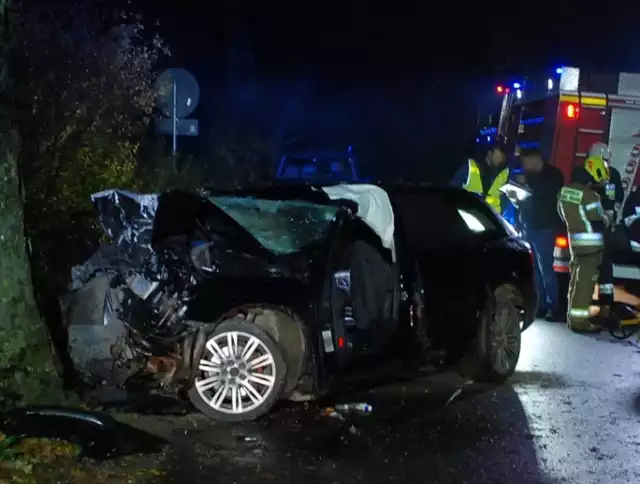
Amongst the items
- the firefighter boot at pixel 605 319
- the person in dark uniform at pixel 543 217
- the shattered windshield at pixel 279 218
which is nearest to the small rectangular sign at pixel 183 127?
the shattered windshield at pixel 279 218

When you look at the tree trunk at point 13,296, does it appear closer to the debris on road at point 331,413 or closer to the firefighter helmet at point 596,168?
the debris on road at point 331,413

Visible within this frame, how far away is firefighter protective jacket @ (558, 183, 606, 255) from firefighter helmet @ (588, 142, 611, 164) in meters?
0.59

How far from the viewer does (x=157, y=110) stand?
39.0 ft

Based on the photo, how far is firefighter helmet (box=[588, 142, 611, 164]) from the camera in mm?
10945

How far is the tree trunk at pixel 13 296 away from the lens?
5.99 m

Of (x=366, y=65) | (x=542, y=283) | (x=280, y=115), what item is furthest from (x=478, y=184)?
(x=366, y=65)

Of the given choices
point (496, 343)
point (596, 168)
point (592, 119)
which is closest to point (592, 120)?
point (592, 119)

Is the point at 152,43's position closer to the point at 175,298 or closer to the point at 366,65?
the point at 175,298

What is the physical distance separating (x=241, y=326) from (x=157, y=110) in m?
6.03

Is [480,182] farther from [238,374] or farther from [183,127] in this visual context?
[238,374]

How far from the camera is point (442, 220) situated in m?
8.01

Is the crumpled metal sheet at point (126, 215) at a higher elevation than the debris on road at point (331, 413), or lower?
higher

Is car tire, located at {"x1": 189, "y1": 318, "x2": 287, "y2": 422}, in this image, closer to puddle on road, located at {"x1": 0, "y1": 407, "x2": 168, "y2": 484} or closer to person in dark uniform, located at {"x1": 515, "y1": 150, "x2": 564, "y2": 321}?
puddle on road, located at {"x1": 0, "y1": 407, "x2": 168, "y2": 484}

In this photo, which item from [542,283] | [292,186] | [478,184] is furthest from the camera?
[478,184]
